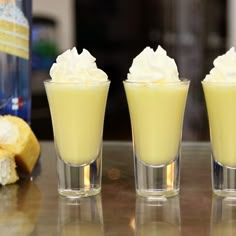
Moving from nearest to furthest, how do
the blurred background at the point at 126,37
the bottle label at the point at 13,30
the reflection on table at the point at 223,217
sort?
the reflection on table at the point at 223,217 < the bottle label at the point at 13,30 < the blurred background at the point at 126,37

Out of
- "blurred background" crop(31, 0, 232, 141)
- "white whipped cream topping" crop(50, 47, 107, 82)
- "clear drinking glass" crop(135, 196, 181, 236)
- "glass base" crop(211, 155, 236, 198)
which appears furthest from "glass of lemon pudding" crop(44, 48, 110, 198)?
"blurred background" crop(31, 0, 232, 141)

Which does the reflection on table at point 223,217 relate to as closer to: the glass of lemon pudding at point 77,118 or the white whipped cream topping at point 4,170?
the glass of lemon pudding at point 77,118

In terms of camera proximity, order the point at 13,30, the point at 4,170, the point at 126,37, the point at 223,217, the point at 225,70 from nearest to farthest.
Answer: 1. the point at 223,217
2. the point at 225,70
3. the point at 4,170
4. the point at 13,30
5. the point at 126,37

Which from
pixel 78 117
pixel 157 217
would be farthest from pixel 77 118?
pixel 157 217

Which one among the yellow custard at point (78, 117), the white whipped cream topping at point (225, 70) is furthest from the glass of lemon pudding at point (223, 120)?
the yellow custard at point (78, 117)

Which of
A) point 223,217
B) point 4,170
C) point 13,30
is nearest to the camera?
point 223,217

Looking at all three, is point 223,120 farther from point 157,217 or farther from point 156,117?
point 157,217
